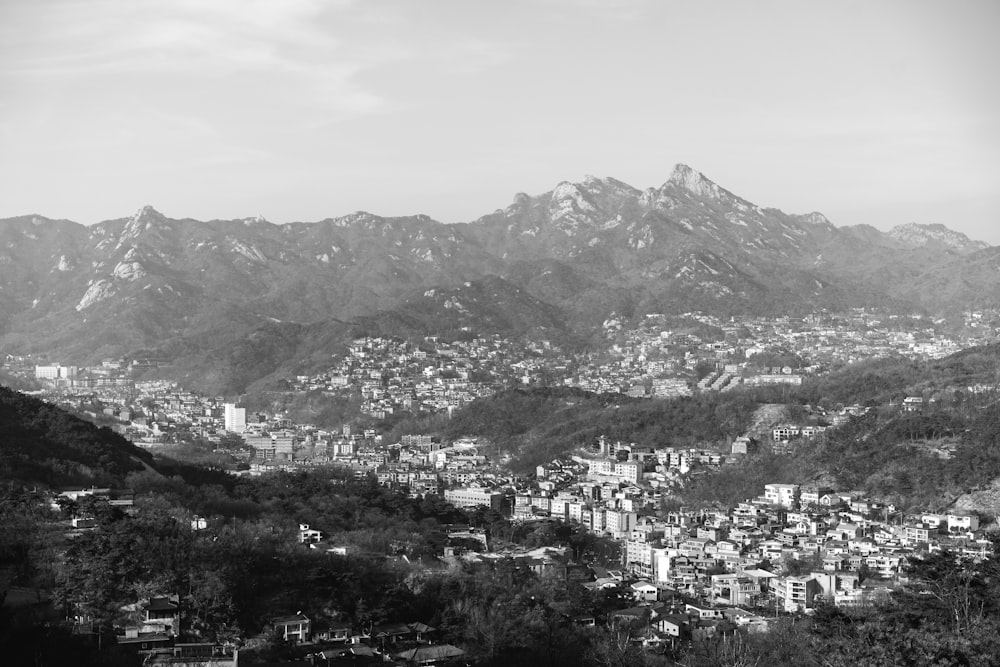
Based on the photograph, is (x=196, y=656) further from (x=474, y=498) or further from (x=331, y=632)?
(x=474, y=498)

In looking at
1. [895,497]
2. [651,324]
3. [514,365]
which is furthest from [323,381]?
[895,497]

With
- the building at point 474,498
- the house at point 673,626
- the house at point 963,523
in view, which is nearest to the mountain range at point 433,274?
the building at point 474,498

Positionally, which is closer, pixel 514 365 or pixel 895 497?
pixel 895 497

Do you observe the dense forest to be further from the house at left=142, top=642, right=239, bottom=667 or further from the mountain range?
the mountain range

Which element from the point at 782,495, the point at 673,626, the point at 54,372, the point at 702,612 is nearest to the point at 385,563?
the point at 673,626

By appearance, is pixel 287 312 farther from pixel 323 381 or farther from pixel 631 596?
pixel 631 596
